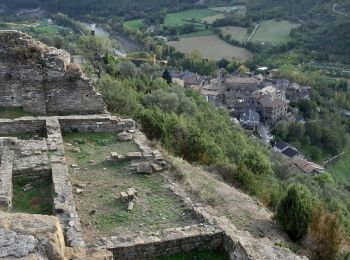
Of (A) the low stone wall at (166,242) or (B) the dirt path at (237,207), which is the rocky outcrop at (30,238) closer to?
(A) the low stone wall at (166,242)

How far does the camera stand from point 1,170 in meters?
11.9

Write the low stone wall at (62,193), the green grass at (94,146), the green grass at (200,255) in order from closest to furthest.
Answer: the low stone wall at (62,193) → the green grass at (200,255) → the green grass at (94,146)

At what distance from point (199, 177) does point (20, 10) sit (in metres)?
110

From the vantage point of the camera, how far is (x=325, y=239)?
1144 cm

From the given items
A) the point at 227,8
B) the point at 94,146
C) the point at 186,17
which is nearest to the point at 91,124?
the point at 94,146

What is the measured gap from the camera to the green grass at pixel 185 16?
115 meters

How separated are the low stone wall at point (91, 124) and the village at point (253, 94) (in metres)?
49.7

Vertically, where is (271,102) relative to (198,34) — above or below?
below

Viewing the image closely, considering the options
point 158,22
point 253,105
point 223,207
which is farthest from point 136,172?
point 158,22

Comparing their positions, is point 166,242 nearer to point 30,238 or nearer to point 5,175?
point 30,238

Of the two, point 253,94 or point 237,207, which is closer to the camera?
point 237,207

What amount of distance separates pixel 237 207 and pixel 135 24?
104 meters

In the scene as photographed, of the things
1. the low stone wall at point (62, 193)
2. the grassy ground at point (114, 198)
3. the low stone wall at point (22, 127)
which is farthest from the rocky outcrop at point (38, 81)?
the grassy ground at point (114, 198)

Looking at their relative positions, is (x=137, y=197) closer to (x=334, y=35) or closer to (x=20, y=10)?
(x=334, y=35)
